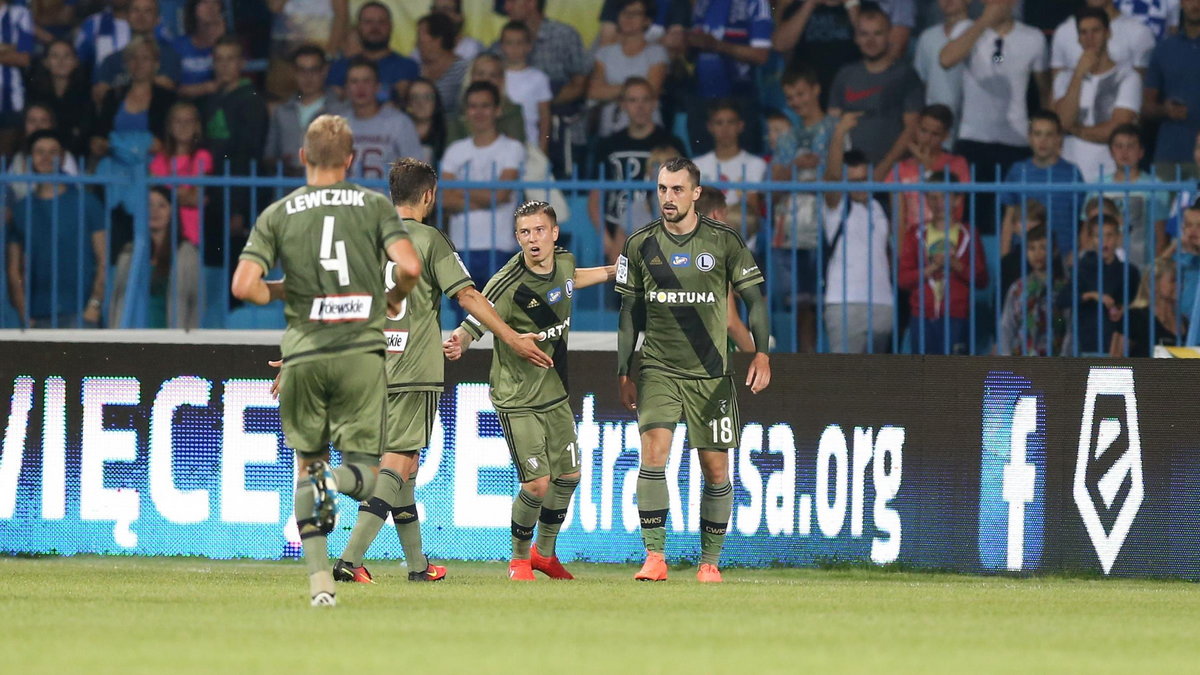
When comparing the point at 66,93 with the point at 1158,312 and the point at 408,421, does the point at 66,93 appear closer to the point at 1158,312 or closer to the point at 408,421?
the point at 408,421

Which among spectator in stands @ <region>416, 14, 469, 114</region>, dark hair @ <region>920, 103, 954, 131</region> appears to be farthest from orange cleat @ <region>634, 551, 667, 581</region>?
spectator in stands @ <region>416, 14, 469, 114</region>

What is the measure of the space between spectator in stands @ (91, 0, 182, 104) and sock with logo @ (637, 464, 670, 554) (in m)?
6.95

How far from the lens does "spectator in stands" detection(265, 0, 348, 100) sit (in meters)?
15.2

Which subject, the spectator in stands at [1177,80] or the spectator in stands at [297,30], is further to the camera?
the spectator in stands at [297,30]

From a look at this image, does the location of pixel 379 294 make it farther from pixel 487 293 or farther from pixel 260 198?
pixel 260 198

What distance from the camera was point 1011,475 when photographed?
35.1 feet

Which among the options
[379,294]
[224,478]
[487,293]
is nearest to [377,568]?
[224,478]

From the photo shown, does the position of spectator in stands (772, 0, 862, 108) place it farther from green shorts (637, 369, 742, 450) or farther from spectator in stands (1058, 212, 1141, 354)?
green shorts (637, 369, 742, 450)

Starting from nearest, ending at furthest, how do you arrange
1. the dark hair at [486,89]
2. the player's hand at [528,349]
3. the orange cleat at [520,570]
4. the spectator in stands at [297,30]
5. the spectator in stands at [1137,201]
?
1. the player's hand at [528,349]
2. the orange cleat at [520,570]
3. the spectator in stands at [1137,201]
4. the dark hair at [486,89]
5. the spectator in stands at [297,30]

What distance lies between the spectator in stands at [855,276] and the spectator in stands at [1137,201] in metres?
1.45

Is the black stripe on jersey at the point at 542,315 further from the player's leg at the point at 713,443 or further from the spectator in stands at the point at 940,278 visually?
the spectator in stands at the point at 940,278

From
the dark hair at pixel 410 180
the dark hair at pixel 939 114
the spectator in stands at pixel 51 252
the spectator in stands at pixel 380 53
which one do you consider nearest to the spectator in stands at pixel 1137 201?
the dark hair at pixel 939 114

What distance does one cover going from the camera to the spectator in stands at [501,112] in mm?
14258

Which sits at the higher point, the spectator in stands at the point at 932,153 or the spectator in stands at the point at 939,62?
the spectator in stands at the point at 939,62
